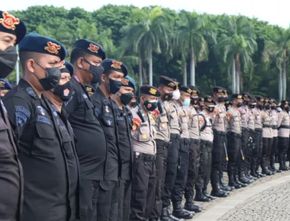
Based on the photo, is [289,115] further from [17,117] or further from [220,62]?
[220,62]

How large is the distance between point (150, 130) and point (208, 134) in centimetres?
335

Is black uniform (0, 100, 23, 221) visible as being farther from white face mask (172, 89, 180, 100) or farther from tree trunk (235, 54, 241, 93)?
tree trunk (235, 54, 241, 93)

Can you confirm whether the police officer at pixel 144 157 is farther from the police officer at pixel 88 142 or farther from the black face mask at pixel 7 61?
the black face mask at pixel 7 61

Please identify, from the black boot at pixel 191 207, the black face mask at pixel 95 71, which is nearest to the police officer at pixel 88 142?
the black face mask at pixel 95 71

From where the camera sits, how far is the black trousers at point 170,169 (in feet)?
25.4

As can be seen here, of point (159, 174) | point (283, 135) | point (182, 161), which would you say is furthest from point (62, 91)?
point (283, 135)

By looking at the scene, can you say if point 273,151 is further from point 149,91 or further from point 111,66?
point 111,66

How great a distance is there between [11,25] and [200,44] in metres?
43.5

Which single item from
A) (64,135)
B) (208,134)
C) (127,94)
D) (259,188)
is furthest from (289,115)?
(64,135)

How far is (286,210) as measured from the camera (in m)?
8.39

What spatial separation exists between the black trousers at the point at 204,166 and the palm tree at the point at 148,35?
36.3m

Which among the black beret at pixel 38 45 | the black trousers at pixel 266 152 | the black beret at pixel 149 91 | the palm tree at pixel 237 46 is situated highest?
the black beret at pixel 38 45

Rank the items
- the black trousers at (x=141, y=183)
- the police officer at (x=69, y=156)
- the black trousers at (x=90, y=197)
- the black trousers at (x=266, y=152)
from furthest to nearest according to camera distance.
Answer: the black trousers at (x=266, y=152)
the black trousers at (x=141, y=183)
the black trousers at (x=90, y=197)
the police officer at (x=69, y=156)

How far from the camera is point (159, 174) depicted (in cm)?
700
